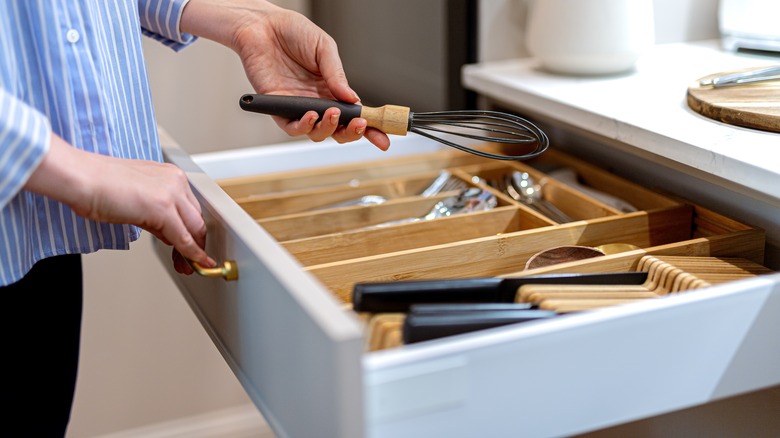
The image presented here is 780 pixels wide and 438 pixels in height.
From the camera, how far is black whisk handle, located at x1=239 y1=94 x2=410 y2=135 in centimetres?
81

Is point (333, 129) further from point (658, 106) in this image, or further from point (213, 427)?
point (213, 427)

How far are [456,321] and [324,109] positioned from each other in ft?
1.04

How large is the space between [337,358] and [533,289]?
22cm

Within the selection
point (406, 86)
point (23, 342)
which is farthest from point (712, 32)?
point (23, 342)

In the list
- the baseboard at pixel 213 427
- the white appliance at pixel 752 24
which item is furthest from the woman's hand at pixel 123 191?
the baseboard at pixel 213 427

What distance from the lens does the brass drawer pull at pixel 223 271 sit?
692mm

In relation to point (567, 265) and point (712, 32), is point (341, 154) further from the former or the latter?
point (712, 32)

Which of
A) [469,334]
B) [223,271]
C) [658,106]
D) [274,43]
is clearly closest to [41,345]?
[223,271]

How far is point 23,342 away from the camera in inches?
33.4

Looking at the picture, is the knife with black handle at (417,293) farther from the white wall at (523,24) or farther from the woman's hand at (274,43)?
the white wall at (523,24)

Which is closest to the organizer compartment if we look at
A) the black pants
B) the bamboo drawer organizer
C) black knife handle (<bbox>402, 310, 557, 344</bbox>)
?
the bamboo drawer organizer

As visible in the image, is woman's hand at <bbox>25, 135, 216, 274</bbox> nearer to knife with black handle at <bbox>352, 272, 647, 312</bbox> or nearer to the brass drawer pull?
the brass drawer pull

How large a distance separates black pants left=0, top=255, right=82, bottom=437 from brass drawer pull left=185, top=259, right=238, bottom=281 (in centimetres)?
24

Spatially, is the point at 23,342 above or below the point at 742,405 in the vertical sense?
above
